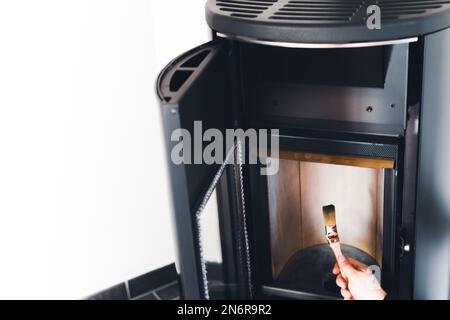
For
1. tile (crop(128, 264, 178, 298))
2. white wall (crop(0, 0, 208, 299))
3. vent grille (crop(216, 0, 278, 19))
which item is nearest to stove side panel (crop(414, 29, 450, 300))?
vent grille (crop(216, 0, 278, 19))

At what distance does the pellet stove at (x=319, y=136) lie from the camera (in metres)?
0.97

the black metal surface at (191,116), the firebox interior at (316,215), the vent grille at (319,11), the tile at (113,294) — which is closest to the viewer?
the black metal surface at (191,116)

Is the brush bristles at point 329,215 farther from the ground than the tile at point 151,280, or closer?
farther from the ground

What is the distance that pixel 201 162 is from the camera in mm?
991

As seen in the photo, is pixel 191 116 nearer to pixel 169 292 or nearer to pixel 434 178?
pixel 434 178

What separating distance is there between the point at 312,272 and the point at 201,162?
41cm

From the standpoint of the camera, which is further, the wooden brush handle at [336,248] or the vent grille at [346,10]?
the wooden brush handle at [336,248]

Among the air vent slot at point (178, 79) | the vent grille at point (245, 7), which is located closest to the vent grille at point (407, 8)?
the vent grille at point (245, 7)

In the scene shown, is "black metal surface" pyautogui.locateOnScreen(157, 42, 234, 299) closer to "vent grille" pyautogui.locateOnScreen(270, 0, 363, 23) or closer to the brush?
"vent grille" pyautogui.locateOnScreen(270, 0, 363, 23)

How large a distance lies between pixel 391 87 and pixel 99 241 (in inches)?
32.2

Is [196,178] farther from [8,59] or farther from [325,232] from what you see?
[8,59]

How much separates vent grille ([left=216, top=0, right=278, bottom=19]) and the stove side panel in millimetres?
255

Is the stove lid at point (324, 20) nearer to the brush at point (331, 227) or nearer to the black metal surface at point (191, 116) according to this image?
the black metal surface at point (191, 116)
